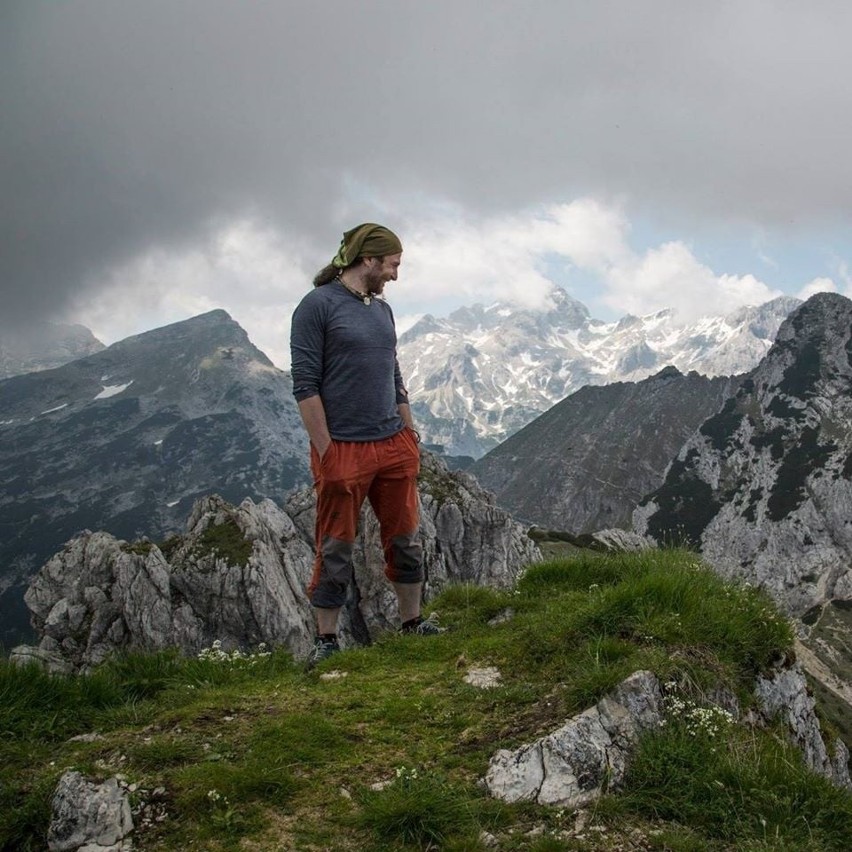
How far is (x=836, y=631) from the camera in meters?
128

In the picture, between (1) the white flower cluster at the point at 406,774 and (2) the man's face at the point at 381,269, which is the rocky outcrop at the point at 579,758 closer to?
(1) the white flower cluster at the point at 406,774

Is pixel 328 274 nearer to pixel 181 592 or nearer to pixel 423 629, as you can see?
pixel 423 629

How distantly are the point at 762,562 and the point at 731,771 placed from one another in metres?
184

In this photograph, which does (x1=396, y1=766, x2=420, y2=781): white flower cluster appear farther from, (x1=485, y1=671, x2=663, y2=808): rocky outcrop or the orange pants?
the orange pants

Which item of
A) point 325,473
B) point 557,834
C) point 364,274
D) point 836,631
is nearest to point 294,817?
point 557,834

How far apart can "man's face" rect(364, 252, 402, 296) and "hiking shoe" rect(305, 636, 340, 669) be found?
466 cm

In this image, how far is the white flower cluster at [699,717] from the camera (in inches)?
204

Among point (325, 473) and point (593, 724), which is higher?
point (325, 473)

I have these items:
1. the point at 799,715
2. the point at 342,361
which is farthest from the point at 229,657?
the point at 799,715

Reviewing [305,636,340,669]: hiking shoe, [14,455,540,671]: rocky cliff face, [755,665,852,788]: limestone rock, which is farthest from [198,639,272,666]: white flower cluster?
[14,455,540,671]: rocky cliff face

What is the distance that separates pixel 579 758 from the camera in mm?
4895

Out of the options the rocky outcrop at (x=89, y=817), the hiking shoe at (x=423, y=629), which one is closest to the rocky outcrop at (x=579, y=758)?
the rocky outcrop at (x=89, y=817)

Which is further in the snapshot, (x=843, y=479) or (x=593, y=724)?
(x=843, y=479)

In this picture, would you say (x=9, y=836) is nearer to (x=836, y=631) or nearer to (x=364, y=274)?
(x=364, y=274)
